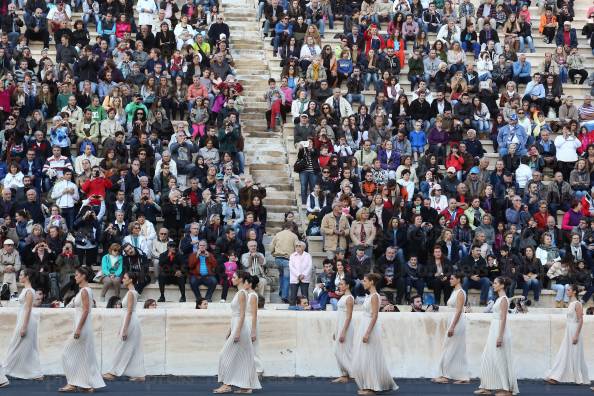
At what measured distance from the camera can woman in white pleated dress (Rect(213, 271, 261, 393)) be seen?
2328 centimetres

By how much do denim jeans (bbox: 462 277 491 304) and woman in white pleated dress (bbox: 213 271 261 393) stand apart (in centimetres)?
817

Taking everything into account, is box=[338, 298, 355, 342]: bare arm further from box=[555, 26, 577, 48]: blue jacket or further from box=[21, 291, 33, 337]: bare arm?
box=[555, 26, 577, 48]: blue jacket

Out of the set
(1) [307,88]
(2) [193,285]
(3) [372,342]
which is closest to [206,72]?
(1) [307,88]

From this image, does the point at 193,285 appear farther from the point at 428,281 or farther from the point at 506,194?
the point at 506,194

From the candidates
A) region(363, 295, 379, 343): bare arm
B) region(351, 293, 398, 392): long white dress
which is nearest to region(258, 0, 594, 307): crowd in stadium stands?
region(351, 293, 398, 392): long white dress

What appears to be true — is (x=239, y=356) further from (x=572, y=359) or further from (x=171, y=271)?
(x=171, y=271)

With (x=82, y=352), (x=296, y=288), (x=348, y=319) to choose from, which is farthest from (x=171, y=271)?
(x=82, y=352)

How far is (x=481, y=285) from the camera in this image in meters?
30.5

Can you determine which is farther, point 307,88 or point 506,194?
point 307,88

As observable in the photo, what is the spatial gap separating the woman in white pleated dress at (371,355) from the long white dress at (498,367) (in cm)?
146

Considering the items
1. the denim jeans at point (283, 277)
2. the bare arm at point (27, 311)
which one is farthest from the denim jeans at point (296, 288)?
the bare arm at point (27, 311)

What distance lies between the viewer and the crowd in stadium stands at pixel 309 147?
30.5 m

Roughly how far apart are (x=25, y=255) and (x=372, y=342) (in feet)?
29.7

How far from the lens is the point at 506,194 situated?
3331 cm
